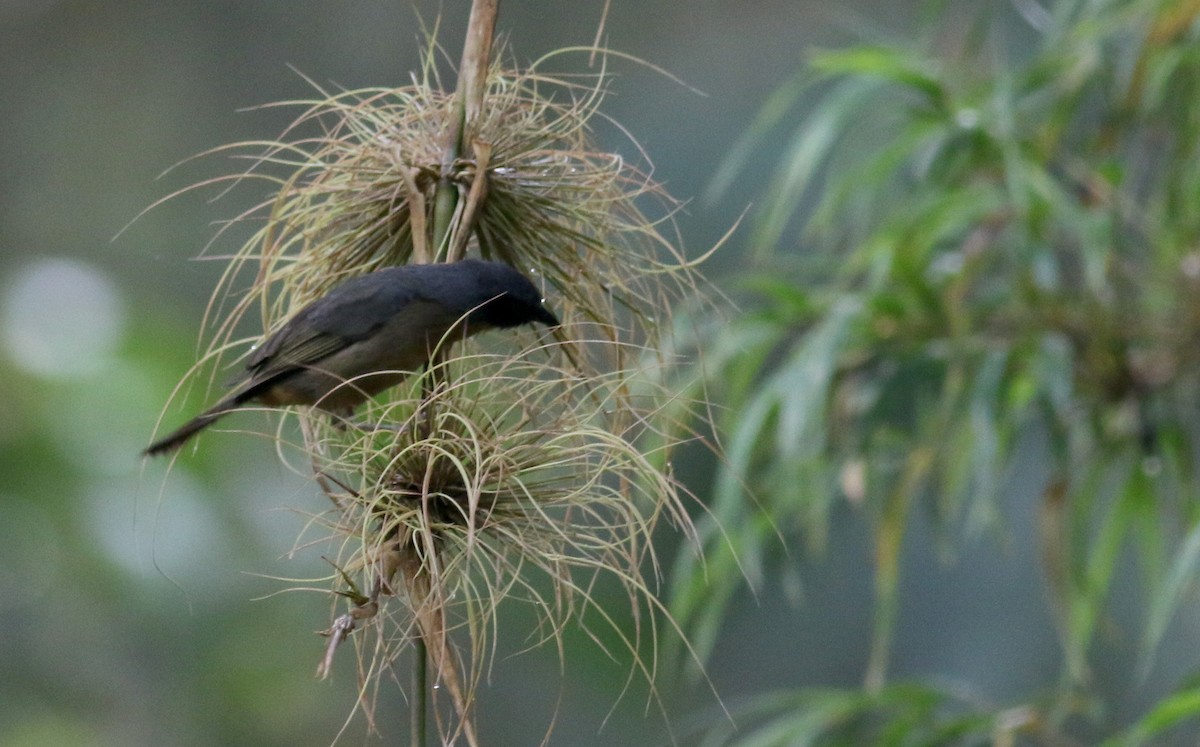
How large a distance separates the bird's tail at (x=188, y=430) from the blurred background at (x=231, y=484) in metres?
2.00

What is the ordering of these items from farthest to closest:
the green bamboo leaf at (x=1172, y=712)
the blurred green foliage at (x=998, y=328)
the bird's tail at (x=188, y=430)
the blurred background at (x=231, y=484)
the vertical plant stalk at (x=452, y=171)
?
the blurred background at (x=231, y=484) → the blurred green foliage at (x=998, y=328) → the green bamboo leaf at (x=1172, y=712) → the bird's tail at (x=188, y=430) → the vertical plant stalk at (x=452, y=171)

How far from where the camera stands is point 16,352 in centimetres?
486

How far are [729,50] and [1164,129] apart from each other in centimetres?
353

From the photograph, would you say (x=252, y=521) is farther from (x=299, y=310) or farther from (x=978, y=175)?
(x=299, y=310)

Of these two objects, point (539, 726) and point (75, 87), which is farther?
point (75, 87)

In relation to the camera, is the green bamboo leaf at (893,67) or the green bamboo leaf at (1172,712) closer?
the green bamboo leaf at (1172,712)

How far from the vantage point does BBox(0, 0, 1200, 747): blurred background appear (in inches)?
181

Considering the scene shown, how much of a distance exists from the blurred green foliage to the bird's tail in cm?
104

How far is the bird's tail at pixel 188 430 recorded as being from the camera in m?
1.79

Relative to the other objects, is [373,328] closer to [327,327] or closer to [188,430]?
[327,327]

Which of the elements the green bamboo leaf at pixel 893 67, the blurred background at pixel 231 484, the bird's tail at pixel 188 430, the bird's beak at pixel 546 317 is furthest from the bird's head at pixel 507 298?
the blurred background at pixel 231 484

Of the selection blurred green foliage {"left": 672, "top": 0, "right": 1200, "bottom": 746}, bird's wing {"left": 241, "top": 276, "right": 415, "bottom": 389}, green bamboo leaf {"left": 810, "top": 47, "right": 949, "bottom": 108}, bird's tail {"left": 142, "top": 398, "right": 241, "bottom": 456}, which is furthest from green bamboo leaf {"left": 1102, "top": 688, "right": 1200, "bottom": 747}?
bird's tail {"left": 142, "top": 398, "right": 241, "bottom": 456}

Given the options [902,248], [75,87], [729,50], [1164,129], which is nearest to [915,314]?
[902,248]

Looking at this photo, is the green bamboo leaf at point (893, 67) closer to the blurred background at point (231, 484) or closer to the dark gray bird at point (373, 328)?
the blurred background at point (231, 484)
